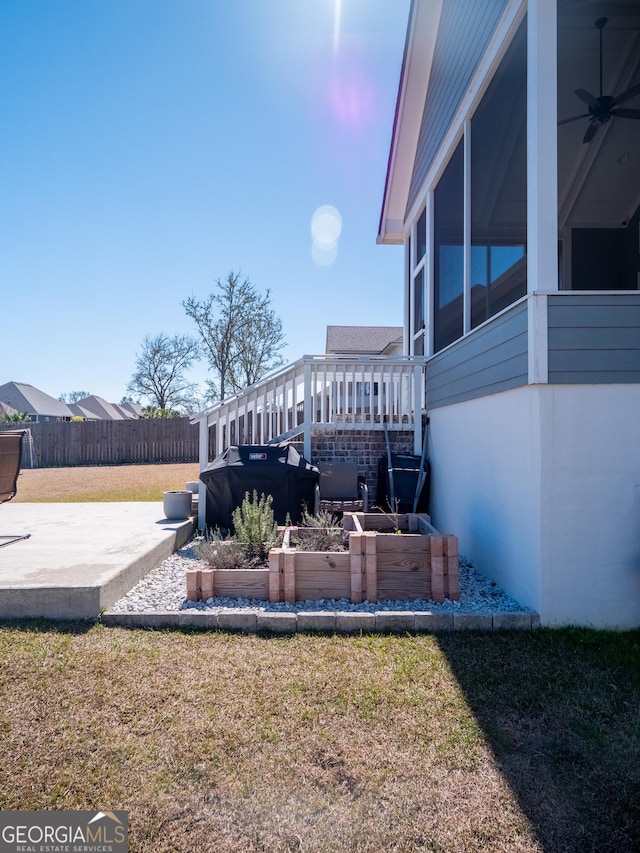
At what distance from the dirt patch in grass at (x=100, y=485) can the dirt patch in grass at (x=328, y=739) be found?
6091 millimetres

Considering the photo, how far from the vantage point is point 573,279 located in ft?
20.2

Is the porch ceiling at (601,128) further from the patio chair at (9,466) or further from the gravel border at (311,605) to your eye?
the patio chair at (9,466)

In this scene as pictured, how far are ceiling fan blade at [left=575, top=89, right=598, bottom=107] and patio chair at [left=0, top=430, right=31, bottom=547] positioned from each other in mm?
6272

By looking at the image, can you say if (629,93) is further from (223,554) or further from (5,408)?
(5,408)

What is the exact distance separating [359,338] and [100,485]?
1299cm

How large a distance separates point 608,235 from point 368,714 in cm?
671

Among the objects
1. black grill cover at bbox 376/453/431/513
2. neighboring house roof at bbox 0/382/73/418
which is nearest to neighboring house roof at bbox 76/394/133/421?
neighboring house roof at bbox 0/382/73/418

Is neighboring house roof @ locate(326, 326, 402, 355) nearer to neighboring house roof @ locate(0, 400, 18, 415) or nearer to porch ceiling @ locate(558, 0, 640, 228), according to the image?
porch ceiling @ locate(558, 0, 640, 228)

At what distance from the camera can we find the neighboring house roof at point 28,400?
121ft

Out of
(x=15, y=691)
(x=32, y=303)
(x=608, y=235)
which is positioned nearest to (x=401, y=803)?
(x=15, y=691)

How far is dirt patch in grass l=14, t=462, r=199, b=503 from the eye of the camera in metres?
8.38

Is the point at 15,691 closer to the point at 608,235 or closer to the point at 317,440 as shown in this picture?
the point at 317,440

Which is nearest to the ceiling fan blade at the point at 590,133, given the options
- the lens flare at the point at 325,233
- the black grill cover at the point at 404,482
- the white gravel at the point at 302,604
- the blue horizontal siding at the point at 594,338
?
the blue horizontal siding at the point at 594,338

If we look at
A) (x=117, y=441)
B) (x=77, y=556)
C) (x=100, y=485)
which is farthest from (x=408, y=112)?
(x=117, y=441)
